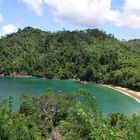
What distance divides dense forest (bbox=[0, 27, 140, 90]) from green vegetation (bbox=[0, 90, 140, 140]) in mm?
52509

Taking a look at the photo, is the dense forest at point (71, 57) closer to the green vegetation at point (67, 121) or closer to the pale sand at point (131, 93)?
the pale sand at point (131, 93)

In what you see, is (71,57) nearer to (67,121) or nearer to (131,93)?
(131,93)

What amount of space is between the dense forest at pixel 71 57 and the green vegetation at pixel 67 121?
52509 mm

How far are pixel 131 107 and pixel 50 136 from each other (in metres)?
34.0

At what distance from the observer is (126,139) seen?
6.59 meters

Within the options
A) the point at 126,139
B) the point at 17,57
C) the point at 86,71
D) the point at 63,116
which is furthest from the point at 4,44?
the point at 126,139

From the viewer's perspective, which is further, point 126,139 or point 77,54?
point 77,54

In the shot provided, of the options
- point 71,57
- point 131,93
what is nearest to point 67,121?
point 131,93

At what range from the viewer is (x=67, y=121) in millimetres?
8016

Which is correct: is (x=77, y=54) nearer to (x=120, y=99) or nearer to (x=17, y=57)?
(x=17, y=57)

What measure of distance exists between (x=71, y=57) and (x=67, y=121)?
117 meters

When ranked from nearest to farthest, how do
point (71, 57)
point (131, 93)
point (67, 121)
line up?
point (67, 121) → point (131, 93) → point (71, 57)

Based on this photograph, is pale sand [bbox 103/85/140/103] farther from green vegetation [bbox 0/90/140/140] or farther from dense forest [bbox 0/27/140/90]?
green vegetation [bbox 0/90/140/140]

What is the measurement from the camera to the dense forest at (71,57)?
10450 centimetres
